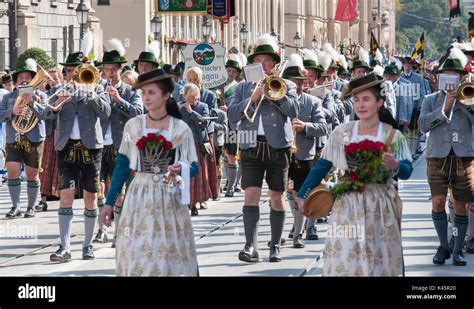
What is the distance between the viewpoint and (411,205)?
20188 millimetres

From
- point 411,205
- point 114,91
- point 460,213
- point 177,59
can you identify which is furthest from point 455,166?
point 177,59

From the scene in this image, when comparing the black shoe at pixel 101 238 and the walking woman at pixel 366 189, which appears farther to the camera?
the black shoe at pixel 101 238

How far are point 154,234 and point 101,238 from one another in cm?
569

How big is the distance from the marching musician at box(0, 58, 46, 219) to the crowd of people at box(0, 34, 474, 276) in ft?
0.06

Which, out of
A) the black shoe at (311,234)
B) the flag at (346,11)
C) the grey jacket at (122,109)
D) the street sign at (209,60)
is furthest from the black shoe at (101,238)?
the flag at (346,11)

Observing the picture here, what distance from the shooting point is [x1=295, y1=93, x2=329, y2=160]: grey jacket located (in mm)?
14662

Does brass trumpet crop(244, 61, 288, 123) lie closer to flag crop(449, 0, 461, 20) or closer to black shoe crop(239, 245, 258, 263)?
black shoe crop(239, 245, 258, 263)

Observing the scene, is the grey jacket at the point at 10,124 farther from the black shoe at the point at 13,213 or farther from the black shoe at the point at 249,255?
the black shoe at the point at 249,255

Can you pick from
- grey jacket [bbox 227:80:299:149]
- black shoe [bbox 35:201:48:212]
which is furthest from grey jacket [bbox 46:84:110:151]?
black shoe [bbox 35:201:48:212]

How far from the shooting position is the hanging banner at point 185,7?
30469 mm

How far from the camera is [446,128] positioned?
533 inches

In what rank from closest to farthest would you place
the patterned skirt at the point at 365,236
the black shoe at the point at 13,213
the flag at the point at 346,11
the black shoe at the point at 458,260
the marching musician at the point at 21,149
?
the patterned skirt at the point at 365,236 → the black shoe at the point at 458,260 → the marching musician at the point at 21,149 → the black shoe at the point at 13,213 → the flag at the point at 346,11

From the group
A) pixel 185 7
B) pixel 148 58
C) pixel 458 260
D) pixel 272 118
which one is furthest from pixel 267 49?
pixel 185 7

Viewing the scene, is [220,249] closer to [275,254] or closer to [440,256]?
[275,254]
